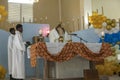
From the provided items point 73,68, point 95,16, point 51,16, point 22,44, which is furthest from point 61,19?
point 73,68

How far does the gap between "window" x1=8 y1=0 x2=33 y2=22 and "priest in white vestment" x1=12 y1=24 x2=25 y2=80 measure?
15.7 ft

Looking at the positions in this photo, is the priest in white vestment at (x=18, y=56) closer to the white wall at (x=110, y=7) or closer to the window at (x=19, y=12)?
the window at (x=19, y=12)

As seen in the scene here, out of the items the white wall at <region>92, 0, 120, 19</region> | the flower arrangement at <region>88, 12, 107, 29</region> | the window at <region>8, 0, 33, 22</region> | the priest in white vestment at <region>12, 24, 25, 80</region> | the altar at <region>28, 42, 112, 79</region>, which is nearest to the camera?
the altar at <region>28, 42, 112, 79</region>

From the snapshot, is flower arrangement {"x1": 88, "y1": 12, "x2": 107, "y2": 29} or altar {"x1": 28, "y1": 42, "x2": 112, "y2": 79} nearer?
altar {"x1": 28, "y1": 42, "x2": 112, "y2": 79}

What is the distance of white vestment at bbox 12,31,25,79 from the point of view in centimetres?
791

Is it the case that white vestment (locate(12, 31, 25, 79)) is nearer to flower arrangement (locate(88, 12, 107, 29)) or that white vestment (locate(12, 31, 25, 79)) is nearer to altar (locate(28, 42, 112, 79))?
altar (locate(28, 42, 112, 79))

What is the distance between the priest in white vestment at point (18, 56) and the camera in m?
7.88

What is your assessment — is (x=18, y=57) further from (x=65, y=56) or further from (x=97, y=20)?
(x=97, y=20)

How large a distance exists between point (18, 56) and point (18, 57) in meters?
0.03

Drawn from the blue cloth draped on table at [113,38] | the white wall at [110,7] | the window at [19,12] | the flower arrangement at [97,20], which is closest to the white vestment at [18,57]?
the flower arrangement at [97,20]

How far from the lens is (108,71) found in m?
7.79

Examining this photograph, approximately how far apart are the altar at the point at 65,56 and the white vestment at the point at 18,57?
3.82 feet

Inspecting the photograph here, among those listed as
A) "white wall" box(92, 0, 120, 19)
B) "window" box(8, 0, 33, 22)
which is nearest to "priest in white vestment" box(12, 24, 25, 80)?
"window" box(8, 0, 33, 22)

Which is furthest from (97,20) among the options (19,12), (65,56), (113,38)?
(19,12)
